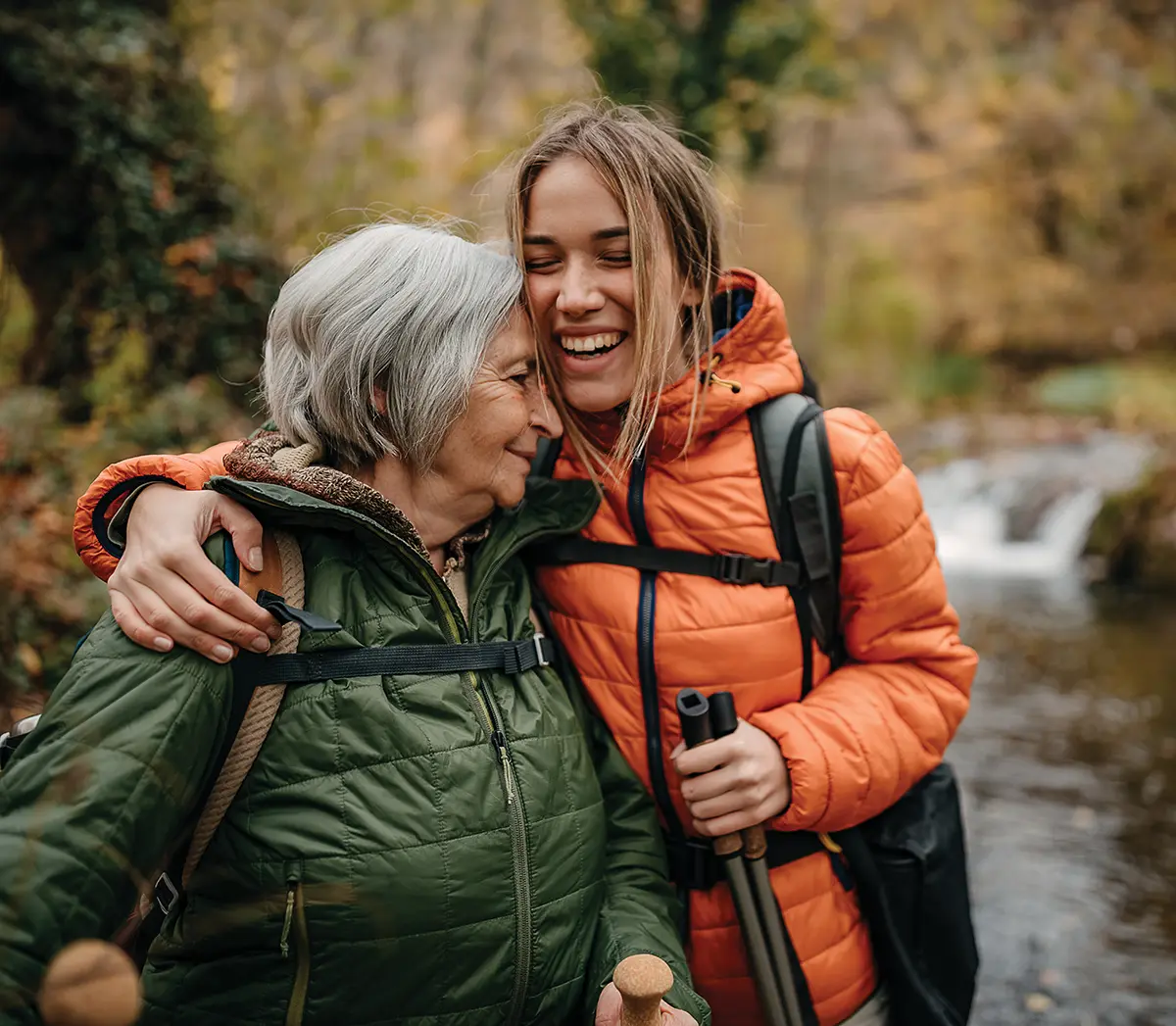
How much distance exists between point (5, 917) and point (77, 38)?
20.4 feet

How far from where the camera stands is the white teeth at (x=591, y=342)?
83.7 inches

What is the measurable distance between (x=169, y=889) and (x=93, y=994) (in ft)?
1.96

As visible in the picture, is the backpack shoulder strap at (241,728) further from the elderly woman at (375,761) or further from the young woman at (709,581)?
the young woman at (709,581)

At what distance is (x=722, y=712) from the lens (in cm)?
194

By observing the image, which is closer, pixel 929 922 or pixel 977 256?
pixel 929 922

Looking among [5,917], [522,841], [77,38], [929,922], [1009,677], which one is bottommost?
[1009,677]

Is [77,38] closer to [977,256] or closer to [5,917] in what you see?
[5,917]

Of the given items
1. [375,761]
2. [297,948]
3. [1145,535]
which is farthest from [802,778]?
[1145,535]

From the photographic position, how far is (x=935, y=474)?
15812 mm

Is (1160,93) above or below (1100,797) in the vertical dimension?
above

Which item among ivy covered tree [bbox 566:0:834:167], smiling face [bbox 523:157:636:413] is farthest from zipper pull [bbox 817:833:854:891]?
ivy covered tree [bbox 566:0:834:167]

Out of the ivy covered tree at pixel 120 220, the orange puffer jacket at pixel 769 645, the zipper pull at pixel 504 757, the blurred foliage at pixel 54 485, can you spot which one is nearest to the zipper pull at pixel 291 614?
the zipper pull at pixel 504 757

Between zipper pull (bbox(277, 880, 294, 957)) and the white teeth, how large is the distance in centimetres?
114

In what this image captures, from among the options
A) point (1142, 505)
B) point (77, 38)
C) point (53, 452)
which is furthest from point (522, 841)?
point (1142, 505)
